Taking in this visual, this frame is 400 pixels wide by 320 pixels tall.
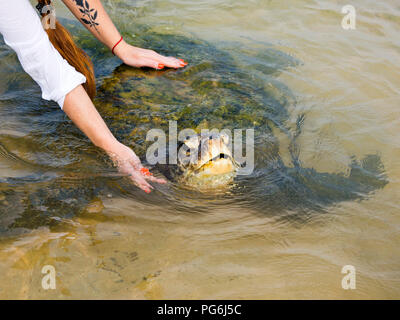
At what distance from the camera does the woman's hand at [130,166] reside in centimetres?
208

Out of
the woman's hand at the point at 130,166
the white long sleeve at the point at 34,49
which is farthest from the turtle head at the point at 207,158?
the white long sleeve at the point at 34,49

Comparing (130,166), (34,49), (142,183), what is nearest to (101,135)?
(130,166)

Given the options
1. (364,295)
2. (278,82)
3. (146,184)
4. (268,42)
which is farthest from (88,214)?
(268,42)

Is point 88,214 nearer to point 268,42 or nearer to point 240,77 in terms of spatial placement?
point 240,77

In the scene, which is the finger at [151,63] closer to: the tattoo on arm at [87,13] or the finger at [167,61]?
the finger at [167,61]

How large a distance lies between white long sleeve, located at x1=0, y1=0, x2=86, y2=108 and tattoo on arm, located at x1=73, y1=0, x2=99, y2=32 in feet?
3.43

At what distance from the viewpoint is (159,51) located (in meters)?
3.44

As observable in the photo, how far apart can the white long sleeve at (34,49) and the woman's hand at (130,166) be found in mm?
434

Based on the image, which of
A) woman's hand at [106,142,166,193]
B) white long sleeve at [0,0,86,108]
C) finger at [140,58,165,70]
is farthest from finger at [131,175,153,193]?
finger at [140,58,165,70]

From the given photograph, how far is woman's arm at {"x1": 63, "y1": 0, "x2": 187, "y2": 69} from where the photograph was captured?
8.95 ft

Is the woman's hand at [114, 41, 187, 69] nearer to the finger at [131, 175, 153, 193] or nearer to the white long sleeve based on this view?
the white long sleeve

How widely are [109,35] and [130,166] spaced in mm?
1457

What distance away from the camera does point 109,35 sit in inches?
116
